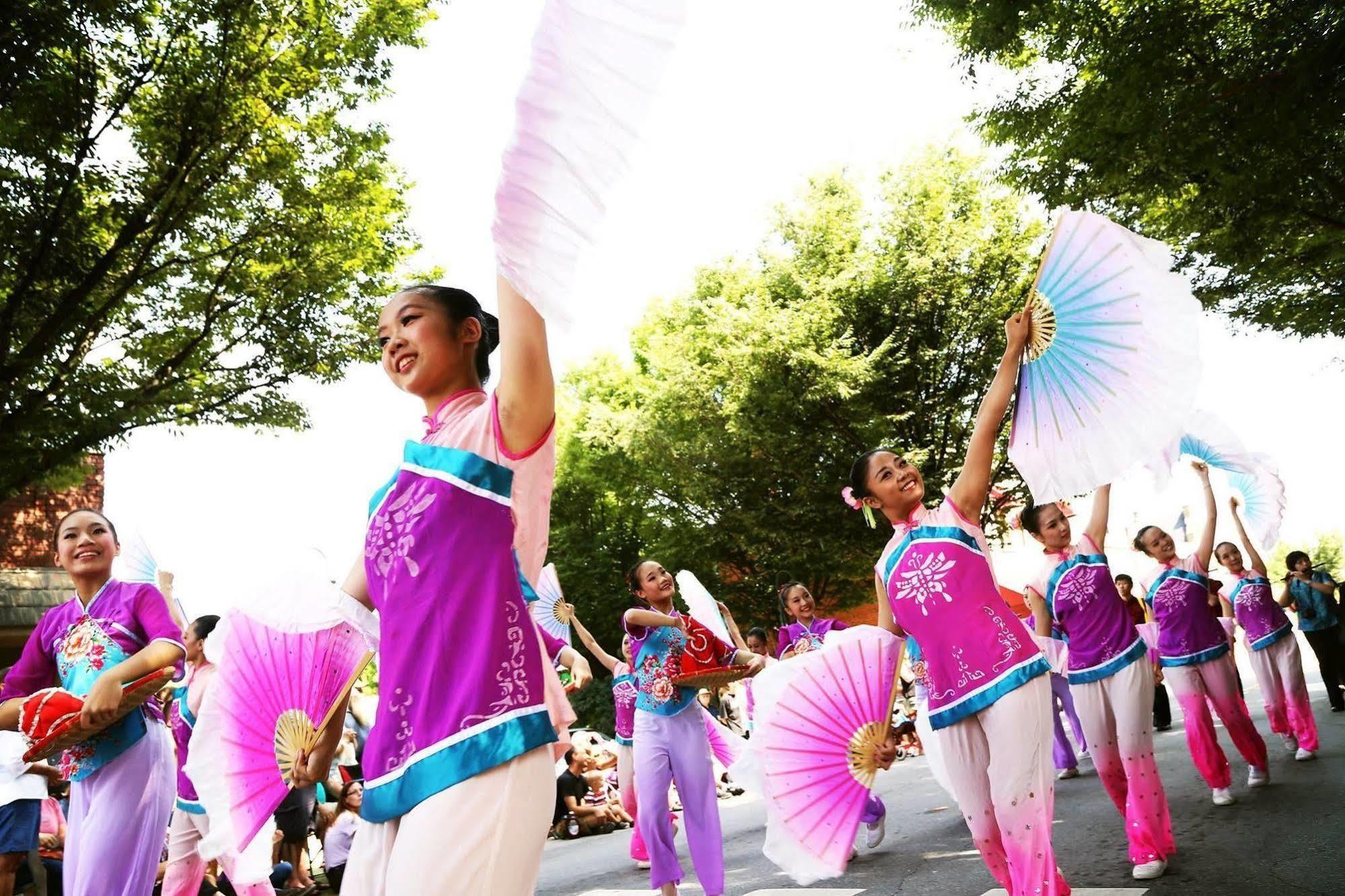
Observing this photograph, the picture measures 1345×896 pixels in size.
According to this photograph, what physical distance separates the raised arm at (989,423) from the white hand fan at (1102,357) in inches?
3.2

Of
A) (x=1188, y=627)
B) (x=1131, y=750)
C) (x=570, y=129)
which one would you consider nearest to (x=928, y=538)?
(x=1131, y=750)

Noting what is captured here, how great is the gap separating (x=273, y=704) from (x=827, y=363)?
787 inches

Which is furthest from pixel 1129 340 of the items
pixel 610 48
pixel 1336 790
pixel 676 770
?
pixel 1336 790

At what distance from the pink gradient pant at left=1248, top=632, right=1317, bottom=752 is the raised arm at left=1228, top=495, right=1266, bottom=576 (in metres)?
0.82

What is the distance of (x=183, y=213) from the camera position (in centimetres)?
1136

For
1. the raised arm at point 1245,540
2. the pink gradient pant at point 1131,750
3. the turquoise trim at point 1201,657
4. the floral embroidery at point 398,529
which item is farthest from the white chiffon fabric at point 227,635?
the raised arm at point 1245,540

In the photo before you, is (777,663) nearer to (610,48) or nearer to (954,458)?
(610,48)

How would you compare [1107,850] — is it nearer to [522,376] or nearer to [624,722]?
[624,722]

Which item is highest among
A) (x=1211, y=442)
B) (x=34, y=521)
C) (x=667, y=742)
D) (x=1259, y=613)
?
(x=34, y=521)

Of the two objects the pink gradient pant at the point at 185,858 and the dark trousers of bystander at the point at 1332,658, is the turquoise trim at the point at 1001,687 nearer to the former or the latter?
the pink gradient pant at the point at 185,858

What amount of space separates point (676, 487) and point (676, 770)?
19569mm

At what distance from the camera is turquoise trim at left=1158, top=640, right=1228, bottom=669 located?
335 inches

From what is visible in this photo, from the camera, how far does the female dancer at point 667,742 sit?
6941 mm

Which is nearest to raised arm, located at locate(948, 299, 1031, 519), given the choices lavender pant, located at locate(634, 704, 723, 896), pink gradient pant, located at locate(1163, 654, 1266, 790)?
lavender pant, located at locate(634, 704, 723, 896)
